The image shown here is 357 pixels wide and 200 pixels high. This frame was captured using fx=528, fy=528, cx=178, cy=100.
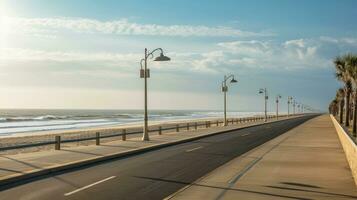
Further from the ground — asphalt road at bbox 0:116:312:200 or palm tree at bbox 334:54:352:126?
palm tree at bbox 334:54:352:126

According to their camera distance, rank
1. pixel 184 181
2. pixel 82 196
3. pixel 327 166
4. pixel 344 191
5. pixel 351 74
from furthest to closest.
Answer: pixel 351 74
pixel 327 166
pixel 184 181
pixel 344 191
pixel 82 196

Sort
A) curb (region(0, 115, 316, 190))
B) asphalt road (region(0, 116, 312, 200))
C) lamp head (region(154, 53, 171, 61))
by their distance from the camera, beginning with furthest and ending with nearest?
lamp head (region(154, 53, 171, 61))
curb (region(0, 115, 316, 190))
asphalt road (region(0, 116, 312, 200))

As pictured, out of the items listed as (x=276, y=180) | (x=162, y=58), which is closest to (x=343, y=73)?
(x=162, y=58)

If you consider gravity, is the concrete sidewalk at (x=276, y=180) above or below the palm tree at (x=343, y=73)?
below

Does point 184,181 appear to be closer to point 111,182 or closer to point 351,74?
point 111,182

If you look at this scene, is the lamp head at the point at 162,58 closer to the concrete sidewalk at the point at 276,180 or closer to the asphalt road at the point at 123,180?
the asphalt road at the point at 123,180

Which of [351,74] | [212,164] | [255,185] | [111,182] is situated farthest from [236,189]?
[351,74]

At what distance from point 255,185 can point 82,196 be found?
15.0ft

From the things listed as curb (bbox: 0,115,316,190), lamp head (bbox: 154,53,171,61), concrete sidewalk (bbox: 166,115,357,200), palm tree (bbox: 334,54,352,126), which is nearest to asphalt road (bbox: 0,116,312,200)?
curb (bbox: 0,115,316,190)

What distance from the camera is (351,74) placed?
185 ft

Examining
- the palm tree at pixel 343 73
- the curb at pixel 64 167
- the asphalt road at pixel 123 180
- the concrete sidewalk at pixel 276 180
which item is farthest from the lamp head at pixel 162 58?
the palm tree at pixel 343 73

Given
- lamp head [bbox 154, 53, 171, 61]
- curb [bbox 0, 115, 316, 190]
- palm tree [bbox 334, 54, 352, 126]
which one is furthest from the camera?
palm tree [bbox 334, 54, 352, 126]

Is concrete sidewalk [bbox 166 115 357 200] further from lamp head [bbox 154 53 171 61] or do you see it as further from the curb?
lamp head [bbox 154 53 171 61]

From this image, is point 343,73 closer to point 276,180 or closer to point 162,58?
point 162,58
